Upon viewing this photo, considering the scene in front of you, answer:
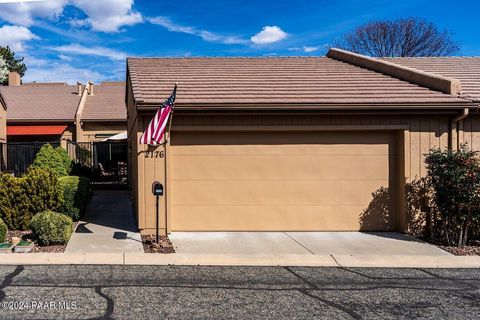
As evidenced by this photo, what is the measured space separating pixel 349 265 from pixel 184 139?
464cm

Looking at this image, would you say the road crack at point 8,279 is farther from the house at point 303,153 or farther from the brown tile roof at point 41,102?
the brown tile roof at point 41,102

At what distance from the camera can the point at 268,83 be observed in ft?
38.4

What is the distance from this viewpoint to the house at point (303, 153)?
10195mm

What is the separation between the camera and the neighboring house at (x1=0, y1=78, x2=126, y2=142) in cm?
2414

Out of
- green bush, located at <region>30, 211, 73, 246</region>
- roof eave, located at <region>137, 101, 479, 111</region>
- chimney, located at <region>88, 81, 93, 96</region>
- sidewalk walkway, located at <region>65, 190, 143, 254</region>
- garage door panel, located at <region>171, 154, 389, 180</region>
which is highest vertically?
chimney, located at <region>88, 81, 93, 96</region>

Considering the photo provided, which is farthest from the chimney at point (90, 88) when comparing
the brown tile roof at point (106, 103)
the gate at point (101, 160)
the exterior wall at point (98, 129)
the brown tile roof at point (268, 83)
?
the brown tile roof at point (268, 83)

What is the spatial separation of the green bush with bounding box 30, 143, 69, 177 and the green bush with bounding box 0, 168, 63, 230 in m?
3.62

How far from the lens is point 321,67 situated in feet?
44.3

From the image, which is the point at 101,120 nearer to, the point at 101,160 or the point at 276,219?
the point at 101,160

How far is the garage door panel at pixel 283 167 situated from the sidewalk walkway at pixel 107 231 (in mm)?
1850

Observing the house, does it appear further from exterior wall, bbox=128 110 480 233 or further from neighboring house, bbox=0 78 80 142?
neighboring house, bbox=0 78 80 142

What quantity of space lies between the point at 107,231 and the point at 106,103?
17768 millimetres

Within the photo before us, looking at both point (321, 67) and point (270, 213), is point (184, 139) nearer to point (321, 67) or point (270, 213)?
point (270, 213)

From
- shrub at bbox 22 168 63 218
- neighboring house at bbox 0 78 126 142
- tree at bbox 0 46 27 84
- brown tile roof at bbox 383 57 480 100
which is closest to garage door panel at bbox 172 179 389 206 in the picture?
shrub at bbox 22 168 63 218
